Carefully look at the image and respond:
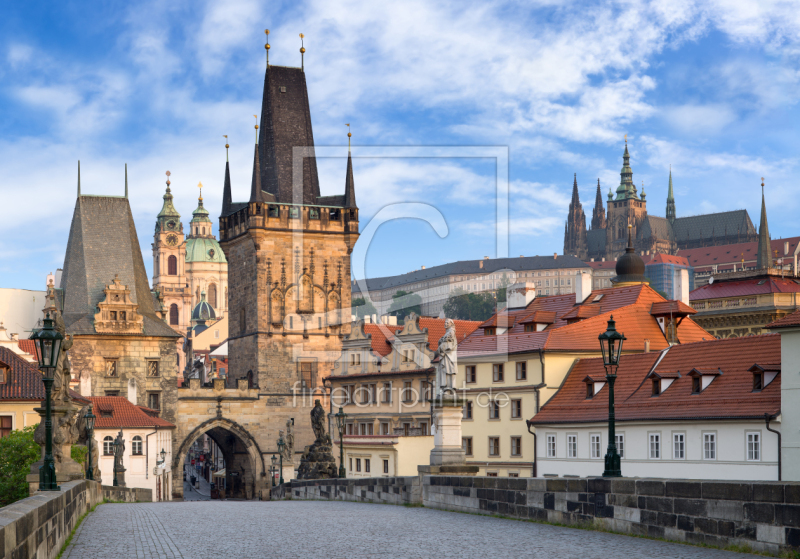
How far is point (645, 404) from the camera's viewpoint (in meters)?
43.9

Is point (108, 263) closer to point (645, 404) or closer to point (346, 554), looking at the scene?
point (645, 404)

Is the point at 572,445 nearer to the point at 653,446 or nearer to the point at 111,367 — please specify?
the point at 653,446

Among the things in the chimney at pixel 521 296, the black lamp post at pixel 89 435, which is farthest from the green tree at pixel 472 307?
the black lamp post at pixel 89 435

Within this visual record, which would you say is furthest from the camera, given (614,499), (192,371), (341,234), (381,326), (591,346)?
(192,371)

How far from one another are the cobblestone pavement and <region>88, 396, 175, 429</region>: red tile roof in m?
43.4

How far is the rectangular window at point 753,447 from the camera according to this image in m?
38.5

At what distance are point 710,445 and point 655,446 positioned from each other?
279cm

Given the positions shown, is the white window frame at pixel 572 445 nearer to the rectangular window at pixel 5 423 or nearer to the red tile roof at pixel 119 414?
the rectangular window at pixel 5 423

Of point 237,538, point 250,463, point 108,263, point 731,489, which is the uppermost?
point 108,263

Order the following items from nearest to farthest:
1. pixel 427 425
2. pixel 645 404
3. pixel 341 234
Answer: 1. pixel 645 404
2. pixel 427 425
3. pixel 341 234

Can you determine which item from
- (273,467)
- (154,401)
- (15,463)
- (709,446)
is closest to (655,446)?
(709,446)

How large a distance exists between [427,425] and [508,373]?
394 inches

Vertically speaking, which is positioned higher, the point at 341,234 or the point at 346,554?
the point at 341,234

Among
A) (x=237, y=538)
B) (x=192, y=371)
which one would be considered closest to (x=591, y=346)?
(x=237, y=538)
